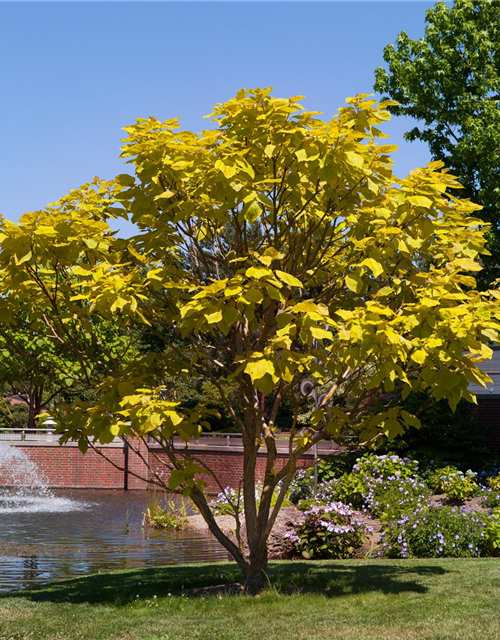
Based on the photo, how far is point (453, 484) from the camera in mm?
17016

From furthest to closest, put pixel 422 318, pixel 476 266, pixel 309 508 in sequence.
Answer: pixel 309 508, pixel 476 266, pixel 422 318

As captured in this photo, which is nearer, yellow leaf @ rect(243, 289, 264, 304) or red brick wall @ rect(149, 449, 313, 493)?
yellow leaf @ rect(243, 289, 264, 304)

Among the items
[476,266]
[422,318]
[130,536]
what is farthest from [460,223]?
[130,536]

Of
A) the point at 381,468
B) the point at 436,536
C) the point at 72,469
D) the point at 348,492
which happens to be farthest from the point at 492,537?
the point at 72,469

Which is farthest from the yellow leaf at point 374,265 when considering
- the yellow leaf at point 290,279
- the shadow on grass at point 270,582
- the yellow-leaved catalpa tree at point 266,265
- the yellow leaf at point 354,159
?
the shadow on grass at point 270,582

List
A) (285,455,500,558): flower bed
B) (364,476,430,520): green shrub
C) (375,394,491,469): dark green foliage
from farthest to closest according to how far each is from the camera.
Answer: (375,394,491,469): dark green foliage
(364,476,430,520): green shrub
(285,455,500,558): flower bed

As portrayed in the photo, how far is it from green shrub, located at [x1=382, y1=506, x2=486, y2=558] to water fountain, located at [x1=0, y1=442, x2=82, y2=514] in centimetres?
1763

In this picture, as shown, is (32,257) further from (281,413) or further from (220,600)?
(281,413)

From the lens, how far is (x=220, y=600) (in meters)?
8.68

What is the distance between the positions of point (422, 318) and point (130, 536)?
14.2 m

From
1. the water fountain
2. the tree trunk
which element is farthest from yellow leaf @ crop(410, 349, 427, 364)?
the water fountain

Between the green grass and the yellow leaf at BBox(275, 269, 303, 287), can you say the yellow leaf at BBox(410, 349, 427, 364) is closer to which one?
the yellow leaf at BBox(275, 269, 303, 287)

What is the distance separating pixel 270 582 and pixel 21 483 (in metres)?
28.1

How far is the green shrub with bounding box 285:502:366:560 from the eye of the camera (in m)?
14.3
